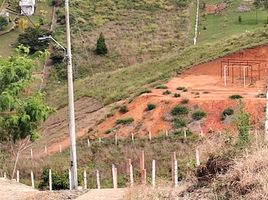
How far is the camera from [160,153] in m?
32.3

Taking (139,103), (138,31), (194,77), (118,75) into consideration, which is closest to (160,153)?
(139,103)

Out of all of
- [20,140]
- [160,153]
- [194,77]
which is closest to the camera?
[20,140]

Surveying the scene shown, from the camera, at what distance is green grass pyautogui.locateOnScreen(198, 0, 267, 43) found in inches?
2660

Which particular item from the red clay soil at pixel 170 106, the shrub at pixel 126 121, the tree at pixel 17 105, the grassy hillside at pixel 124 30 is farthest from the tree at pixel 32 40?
the tree at pixel 17 105

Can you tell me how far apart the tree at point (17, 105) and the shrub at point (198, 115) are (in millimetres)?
11688

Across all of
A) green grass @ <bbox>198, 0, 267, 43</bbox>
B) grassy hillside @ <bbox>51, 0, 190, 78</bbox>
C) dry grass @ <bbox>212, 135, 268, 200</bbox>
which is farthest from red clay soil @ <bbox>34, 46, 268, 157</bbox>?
dry grass @ <bbox>212, 135, 268, 200</bbox>

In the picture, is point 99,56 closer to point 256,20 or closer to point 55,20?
point 55,20

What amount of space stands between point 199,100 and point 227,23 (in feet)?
109

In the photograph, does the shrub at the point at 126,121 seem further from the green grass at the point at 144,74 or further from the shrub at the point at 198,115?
the green grass at the point at 144,74

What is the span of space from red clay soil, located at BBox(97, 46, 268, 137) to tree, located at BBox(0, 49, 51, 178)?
10069 millimetres

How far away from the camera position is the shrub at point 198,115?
126 ft

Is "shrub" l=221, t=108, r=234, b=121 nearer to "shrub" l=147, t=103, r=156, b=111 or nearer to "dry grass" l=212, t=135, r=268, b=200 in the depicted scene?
"shrub" l=147, t=103, r=156, b=111

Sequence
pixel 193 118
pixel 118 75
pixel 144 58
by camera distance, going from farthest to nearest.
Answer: pixel 144 58 < pixel 118 75 < pixel 193 118

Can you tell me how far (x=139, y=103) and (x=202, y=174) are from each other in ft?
104
